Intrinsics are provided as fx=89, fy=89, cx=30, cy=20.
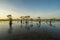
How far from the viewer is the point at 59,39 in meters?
16.4

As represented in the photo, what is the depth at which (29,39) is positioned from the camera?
16266 millimetres

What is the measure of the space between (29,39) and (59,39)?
218 inches
